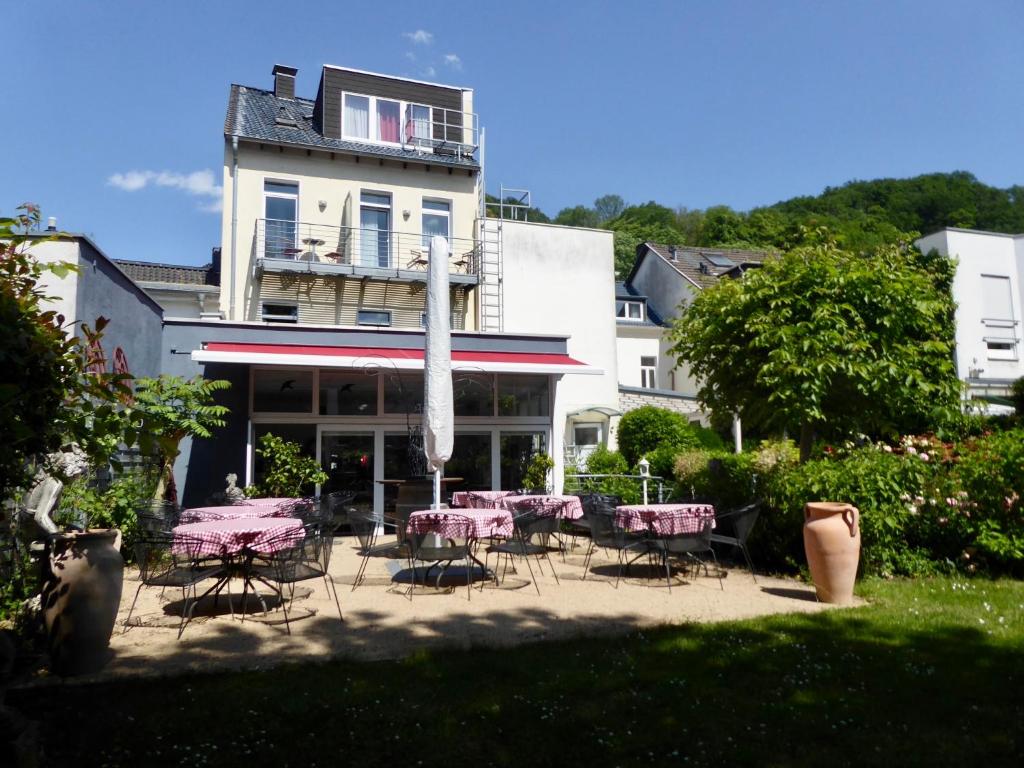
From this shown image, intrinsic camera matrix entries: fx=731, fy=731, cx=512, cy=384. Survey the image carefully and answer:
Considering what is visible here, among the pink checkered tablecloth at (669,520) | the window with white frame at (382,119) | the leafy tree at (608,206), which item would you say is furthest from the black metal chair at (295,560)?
the leafy tree at (608,206)

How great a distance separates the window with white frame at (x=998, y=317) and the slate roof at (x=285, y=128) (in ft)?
74.7

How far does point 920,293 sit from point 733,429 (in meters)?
15.9

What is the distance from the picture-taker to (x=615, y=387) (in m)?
21.5

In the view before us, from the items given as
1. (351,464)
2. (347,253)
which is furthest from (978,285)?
(351,464)

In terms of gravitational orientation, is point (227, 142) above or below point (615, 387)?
above

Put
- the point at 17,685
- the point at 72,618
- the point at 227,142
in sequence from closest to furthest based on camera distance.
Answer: the point at 17,685, the point at 72,618, the point at 227,142

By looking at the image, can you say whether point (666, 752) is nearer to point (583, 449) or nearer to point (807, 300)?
point (807, 300)

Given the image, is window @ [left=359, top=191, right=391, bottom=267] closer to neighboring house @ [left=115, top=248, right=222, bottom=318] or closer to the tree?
neighboring house @ [left=115, top=248, right=222, bottom=318]

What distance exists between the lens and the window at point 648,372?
29436 mm

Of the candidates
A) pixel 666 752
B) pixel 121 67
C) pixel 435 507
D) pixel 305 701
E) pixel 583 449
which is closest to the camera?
pixel 666 752

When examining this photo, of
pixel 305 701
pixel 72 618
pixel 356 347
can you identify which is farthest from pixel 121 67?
pixel 305 701

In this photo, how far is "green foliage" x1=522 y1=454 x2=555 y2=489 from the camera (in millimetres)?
13898

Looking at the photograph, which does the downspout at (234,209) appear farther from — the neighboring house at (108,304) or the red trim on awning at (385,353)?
the red trim on awning at (385,353)

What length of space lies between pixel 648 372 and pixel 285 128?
1669cm
